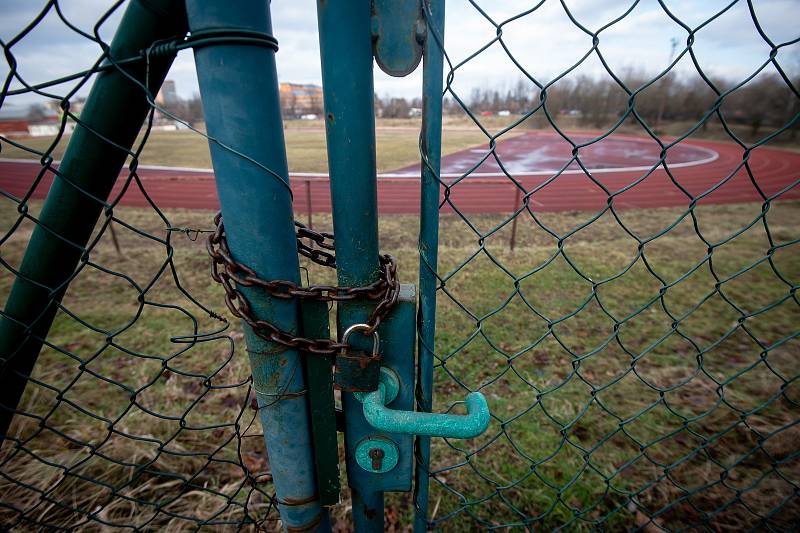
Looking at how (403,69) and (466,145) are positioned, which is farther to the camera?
(466,145)

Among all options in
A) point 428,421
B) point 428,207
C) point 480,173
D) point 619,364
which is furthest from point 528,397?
point 480,173

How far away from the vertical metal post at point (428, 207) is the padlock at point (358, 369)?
176 mm

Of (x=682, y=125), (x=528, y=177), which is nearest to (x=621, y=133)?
(x=682, y=125)

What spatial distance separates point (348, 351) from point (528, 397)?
242cm

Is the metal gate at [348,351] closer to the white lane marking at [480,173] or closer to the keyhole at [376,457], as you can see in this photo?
the keyhole at [376,457]

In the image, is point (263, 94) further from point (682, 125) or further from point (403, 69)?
point (682, 125)

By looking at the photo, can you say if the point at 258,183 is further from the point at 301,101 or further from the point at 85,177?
the point at 301,101

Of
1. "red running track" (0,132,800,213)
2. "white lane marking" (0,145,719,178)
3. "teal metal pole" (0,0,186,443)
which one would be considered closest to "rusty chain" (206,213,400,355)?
"teal metal pole" (0,0,186,443)

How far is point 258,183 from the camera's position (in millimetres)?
733

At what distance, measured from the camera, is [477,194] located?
13.4m

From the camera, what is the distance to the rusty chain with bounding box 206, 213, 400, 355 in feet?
2.48

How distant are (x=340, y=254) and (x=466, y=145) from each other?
3093 cm

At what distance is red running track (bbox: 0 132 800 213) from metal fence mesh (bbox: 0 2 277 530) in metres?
3.93

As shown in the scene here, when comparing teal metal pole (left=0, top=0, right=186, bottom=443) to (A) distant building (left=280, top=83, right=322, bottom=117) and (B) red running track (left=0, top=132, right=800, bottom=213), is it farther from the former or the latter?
(A) distant building (left=280, top=83, right=322, bottom=117)
